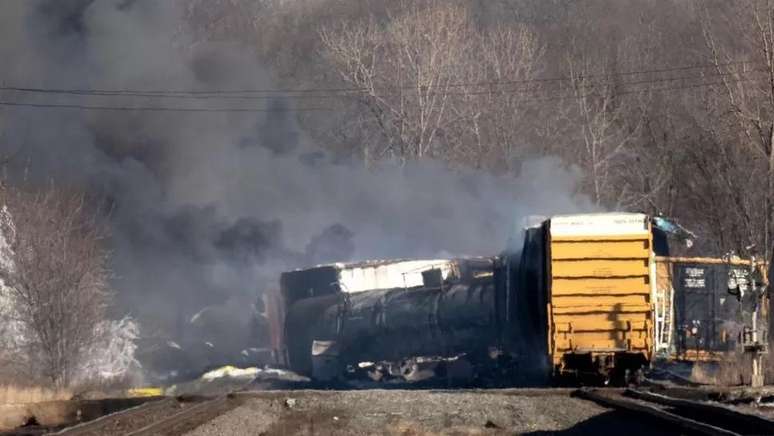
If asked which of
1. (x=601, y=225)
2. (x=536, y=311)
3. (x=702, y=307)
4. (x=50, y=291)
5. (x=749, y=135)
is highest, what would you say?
(x=749, y=135)

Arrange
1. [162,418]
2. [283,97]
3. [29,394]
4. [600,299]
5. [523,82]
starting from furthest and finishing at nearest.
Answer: [523,82] → [283,97] → [29,394] → [600,299] → [162,418]

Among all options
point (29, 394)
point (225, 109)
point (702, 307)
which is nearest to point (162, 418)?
point (29, 394)

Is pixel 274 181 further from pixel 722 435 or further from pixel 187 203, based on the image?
pixel 722 435

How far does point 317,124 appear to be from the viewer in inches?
2655

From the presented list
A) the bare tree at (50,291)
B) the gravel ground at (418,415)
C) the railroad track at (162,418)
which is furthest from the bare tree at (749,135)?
the bare tree at (50,291)

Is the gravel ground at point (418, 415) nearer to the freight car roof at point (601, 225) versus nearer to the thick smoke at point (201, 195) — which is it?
the freight car roof at point (601, 225)

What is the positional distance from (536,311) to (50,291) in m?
15.0

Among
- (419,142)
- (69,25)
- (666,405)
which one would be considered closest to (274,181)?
(69,25)

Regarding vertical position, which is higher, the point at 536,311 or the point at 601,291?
the point at 601,291

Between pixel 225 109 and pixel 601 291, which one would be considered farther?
pixel 225 109

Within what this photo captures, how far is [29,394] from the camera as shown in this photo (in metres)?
27.5

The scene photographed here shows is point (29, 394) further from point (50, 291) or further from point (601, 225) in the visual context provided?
point (601, 225)

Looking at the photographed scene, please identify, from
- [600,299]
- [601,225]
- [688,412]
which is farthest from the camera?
[601,225]

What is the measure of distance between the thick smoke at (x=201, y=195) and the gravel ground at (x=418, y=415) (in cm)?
2140
